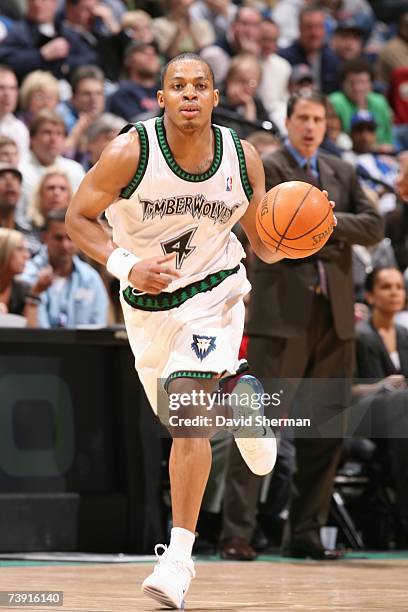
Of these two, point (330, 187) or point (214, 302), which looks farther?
point (330, 187)

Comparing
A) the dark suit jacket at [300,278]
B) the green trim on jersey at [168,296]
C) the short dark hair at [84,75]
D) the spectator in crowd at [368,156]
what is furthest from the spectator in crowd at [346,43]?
the green trim on jersey at [168,296]

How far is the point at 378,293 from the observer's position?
8375mm

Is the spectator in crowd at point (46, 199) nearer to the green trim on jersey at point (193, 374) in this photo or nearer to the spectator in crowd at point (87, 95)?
the spectator in crowd at point (87, 95)

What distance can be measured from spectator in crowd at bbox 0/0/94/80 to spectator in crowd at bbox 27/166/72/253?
10.0ft

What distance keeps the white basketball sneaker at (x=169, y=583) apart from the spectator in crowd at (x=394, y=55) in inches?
437

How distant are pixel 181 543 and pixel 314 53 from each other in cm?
1045

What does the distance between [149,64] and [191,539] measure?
8164 mm

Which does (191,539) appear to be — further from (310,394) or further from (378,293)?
(378,293)

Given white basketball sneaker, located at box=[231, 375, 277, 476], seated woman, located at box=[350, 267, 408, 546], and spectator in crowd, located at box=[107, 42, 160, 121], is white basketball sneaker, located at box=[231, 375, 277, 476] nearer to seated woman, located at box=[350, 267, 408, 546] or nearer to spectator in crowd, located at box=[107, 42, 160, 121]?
seated woman, located at box=[350, 267, 408, 546]

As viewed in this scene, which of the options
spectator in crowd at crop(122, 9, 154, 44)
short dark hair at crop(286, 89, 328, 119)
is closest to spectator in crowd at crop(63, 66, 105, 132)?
spectator in crowd at crop(122, 9, 154, 44)

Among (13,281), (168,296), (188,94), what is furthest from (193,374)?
(13,281)

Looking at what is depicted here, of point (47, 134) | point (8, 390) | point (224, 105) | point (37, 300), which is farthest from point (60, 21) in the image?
point (8, 390)

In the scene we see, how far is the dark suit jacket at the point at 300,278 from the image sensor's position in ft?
22.3

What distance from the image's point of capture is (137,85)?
1198 cm
